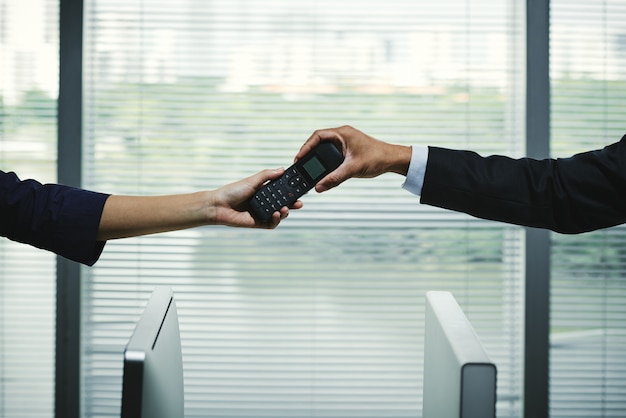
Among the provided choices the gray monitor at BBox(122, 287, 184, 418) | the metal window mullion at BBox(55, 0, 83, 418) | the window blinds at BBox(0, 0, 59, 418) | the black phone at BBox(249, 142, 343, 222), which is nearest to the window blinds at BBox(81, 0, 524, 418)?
the metal window mullion at BBox(55, 0, 83, 418)

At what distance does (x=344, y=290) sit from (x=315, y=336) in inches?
8.1

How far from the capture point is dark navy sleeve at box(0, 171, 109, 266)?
4.74 feet

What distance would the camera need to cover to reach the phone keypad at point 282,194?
1523 mm

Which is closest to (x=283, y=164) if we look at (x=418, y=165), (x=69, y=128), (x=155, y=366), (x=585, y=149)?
(x=69, y=128)

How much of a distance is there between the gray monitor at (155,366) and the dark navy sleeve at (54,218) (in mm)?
259

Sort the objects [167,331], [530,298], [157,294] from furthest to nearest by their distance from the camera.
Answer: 1. [530,298]
2. [157,294]
3. [167,331]

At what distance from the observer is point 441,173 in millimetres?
1565

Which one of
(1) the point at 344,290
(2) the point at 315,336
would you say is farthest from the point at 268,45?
(2) the point at 315,336

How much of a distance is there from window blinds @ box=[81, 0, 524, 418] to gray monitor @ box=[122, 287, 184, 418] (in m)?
1.08

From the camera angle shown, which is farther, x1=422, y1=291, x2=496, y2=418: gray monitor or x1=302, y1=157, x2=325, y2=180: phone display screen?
x1=302, y1=157, x2=325, y2=180: phone display screen

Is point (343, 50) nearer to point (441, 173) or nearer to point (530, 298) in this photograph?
point (441, 173)

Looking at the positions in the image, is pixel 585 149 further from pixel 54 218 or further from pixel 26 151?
pixel 26 151

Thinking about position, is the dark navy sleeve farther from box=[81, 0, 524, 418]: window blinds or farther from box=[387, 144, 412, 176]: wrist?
box=[81, 0, 524, 418]: window blinds

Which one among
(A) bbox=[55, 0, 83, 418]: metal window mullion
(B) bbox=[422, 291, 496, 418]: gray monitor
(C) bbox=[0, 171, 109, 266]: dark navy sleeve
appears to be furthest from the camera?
(A) bbox=[55, 0, 83, 418]: metal window mullion
